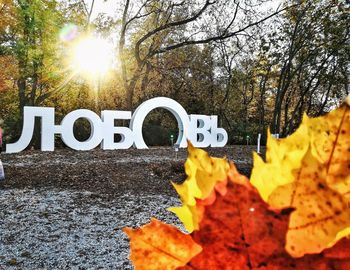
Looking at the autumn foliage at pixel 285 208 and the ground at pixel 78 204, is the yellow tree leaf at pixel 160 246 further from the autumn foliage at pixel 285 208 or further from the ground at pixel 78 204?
the ground at pixel 78 204

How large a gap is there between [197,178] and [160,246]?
0.20ft

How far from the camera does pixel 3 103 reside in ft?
44.8

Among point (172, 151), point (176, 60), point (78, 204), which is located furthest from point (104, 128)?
point (176, 60)

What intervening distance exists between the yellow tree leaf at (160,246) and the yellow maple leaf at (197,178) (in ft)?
0.05

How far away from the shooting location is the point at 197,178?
26cm

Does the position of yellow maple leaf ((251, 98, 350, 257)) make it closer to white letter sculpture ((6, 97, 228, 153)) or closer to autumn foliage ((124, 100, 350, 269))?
autumn foliage ((124, 100, 350, 269))

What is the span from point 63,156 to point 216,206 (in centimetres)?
870

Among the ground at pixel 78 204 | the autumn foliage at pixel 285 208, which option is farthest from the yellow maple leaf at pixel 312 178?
the ground at pixel 78 204

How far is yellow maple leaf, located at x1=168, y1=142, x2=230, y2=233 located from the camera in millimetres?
260

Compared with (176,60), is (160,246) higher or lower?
lower

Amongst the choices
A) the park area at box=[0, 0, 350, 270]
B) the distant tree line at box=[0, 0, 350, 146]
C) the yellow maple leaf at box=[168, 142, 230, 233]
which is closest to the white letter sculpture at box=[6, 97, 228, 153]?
the park area at box=[0, 0, 350, 270]

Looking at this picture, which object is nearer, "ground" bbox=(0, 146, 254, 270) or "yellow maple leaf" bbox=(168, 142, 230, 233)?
"yellow maple leaf" bbox=(168, 142, 230, 233)

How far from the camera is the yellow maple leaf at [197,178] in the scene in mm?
260

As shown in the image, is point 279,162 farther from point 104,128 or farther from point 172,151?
point 172,151
